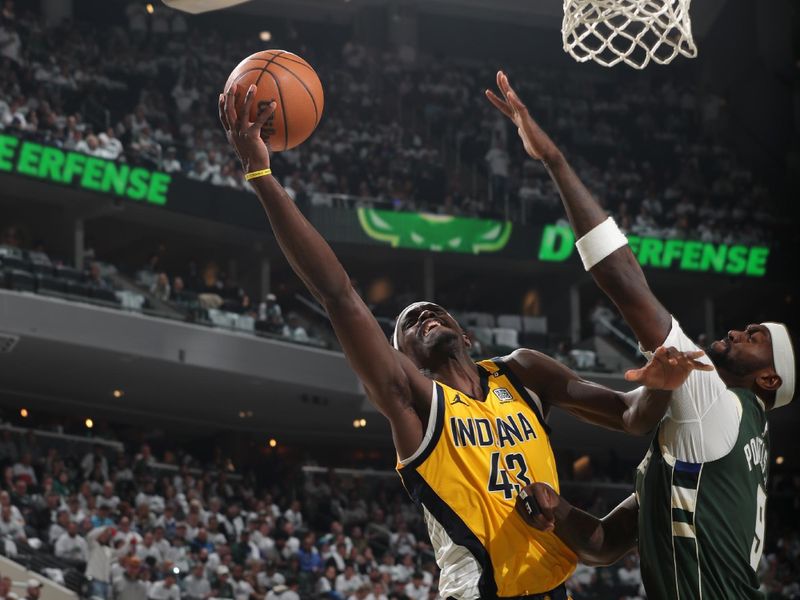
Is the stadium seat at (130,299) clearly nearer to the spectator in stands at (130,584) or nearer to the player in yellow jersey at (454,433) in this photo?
the spectator in stands at (130,584)

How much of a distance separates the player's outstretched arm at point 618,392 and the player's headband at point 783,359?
0.36 metres

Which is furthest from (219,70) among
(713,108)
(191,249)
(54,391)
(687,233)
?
(713,108)

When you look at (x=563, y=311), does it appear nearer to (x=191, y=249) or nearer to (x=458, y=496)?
(x=191, y=249)

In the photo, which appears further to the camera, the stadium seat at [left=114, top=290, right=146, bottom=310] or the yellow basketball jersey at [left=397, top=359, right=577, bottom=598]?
the stadium seat at [left=114, top=290, right=146, bottom=310]

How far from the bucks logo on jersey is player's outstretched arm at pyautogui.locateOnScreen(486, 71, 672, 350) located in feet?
1.16

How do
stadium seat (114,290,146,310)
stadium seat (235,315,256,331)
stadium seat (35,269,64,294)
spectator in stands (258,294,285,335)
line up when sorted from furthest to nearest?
spectator in stands (258,294,285,335) < stadium seat (235,315,256,331) < stadium seat (114,290,146,310) < stadium seat (35,269,64,294)

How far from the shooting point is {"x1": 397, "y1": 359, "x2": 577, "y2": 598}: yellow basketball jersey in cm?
387

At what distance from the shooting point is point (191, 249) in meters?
26.7

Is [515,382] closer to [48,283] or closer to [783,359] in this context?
[783,359]

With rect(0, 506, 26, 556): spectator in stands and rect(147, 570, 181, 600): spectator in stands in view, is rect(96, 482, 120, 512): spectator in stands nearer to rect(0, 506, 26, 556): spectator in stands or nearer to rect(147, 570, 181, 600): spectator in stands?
rect(0, 506, 26, 556): spectator in stands

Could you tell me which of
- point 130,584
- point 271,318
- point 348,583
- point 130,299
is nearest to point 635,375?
point 130,584

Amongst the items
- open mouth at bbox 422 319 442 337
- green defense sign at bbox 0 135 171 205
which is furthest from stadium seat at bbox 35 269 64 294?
open mouth at bbox 422 319 442 337

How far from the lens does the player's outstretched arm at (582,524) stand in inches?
150

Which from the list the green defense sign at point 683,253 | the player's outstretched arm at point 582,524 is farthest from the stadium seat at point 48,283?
the player's outstretched arm at point 582,524
